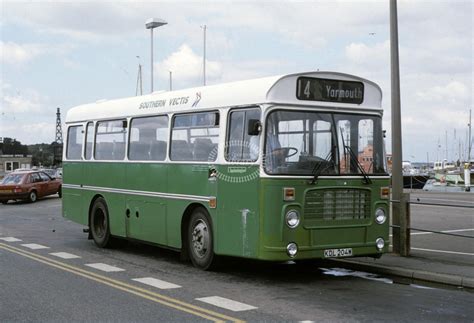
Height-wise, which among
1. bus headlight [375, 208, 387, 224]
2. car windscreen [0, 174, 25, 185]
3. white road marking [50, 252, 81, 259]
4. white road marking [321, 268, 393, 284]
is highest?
car windscreen [0, 174, 25, 185]

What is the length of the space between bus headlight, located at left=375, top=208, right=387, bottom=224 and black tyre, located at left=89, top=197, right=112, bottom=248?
6.29 meters

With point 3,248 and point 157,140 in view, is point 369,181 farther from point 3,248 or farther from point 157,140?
point 3,248

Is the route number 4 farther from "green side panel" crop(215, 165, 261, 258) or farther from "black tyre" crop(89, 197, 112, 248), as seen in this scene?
"black tyre" crop(89, 197, 112, 248)

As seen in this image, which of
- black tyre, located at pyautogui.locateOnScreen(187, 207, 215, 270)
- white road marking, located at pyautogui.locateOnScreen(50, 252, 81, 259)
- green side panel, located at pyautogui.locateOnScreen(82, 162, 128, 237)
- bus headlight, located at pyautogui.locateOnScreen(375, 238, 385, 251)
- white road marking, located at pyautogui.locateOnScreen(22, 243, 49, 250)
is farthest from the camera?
white road marking, located at pyautogui.locateOnScreen(22, 243, 49, 250)

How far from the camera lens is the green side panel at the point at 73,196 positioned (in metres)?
16.0

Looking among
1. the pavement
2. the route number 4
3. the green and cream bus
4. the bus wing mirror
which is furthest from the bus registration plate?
the route number 4

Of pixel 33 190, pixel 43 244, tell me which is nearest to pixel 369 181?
pixel 43 244

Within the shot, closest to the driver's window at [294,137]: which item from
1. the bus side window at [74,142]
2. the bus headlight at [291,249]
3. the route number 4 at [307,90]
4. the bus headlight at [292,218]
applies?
the route number 4 at [307,90]

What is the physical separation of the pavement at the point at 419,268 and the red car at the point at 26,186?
83.1ft

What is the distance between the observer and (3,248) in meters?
14.9

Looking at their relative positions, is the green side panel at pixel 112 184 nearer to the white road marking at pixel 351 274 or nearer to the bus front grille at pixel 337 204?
the white road marking at pixel 351 274

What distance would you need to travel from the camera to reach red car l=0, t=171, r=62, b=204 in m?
34.2

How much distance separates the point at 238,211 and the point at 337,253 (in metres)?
1.62

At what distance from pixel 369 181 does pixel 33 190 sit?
27.1m
